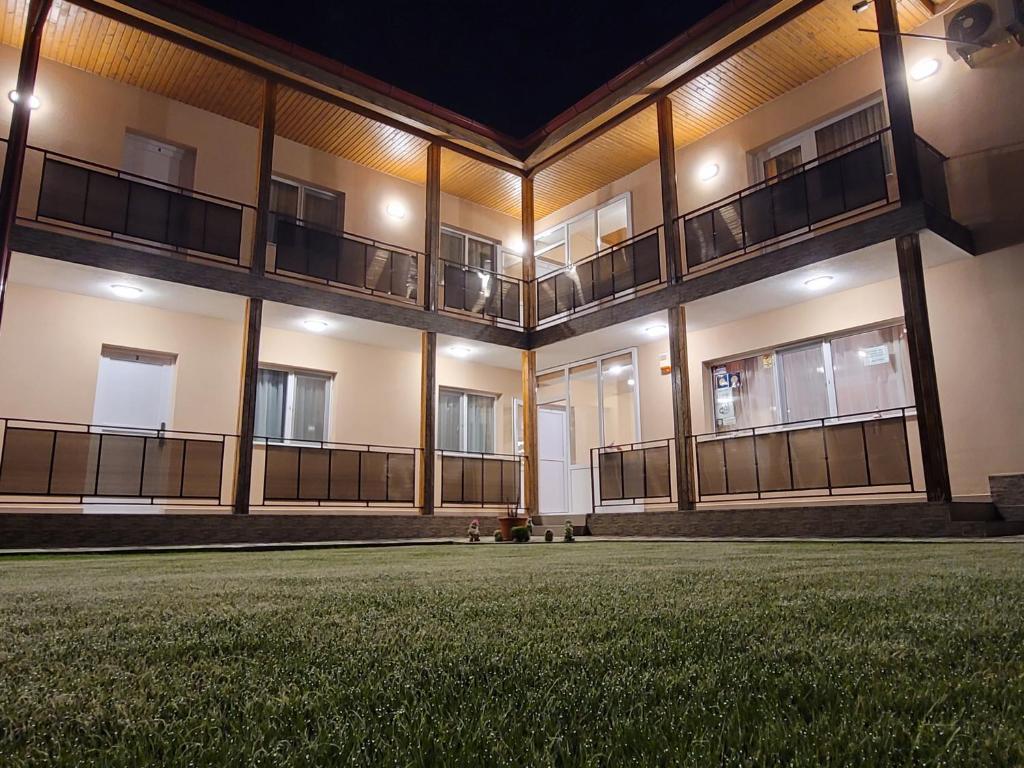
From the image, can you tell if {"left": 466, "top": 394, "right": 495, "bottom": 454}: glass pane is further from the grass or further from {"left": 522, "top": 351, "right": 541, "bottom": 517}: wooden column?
the grass

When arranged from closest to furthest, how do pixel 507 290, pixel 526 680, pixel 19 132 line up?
pixel 526 680 < pixel 19 132 < pixel 507 290

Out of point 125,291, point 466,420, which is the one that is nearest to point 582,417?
point 466,420

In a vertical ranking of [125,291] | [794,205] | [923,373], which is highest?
[794,205]

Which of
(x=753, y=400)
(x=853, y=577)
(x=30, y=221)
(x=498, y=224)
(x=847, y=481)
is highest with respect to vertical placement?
(x=498, y=224)

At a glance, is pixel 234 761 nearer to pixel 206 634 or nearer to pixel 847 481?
pixel 206 634

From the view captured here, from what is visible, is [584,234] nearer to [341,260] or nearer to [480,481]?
[341,260]

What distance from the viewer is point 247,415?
8820 mm

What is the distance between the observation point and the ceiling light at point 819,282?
8.84 m

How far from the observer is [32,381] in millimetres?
8531

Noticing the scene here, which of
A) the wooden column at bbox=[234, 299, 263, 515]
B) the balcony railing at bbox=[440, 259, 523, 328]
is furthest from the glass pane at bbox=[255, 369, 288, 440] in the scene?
the balcony railing at bbox=[440, 259, 523, 328]

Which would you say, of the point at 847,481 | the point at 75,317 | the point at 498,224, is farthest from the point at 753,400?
the point at 75,317

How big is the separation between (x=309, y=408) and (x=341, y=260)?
2.32 metres

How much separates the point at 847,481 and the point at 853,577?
227 inches

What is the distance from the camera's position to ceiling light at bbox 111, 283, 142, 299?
8823 millimetres
